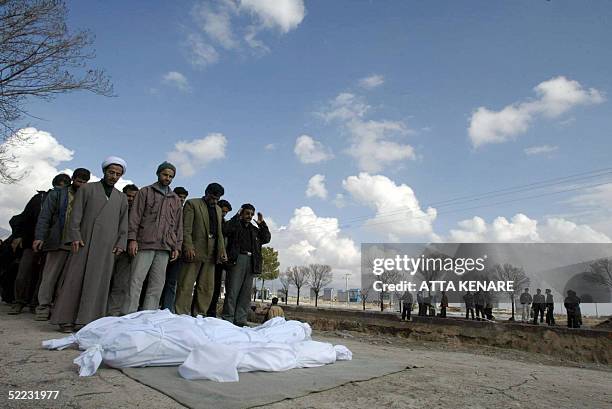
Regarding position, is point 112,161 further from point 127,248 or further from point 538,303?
point 538,303

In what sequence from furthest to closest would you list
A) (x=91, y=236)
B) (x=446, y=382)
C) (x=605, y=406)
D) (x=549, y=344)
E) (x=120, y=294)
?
(x=549, y=344), (x=120, y=294), (x=91, y=236), (x=446, y=382), (x=605, y=406)

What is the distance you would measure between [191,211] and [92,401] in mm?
3852

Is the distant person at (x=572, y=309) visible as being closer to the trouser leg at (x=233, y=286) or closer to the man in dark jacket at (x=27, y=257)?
the trouser leg at (x=233, y=286)

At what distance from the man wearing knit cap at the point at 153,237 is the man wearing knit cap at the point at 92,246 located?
0.18 meters

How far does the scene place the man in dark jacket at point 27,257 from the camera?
20.9 feet

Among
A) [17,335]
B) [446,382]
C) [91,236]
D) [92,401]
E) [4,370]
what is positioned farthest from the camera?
[91,236]

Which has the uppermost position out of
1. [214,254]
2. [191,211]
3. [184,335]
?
[191,211]

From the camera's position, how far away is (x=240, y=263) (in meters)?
6.25

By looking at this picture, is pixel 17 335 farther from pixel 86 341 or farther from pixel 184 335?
pixel 184 335

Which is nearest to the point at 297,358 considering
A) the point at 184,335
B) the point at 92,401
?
the point at 184,335

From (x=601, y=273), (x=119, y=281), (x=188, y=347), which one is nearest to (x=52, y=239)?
(x=119, y=281)

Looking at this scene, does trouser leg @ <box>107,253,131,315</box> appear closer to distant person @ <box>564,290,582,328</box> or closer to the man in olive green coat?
the man in olive green coat

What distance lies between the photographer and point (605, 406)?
2.87 meters

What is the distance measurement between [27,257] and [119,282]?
224 centimetres
